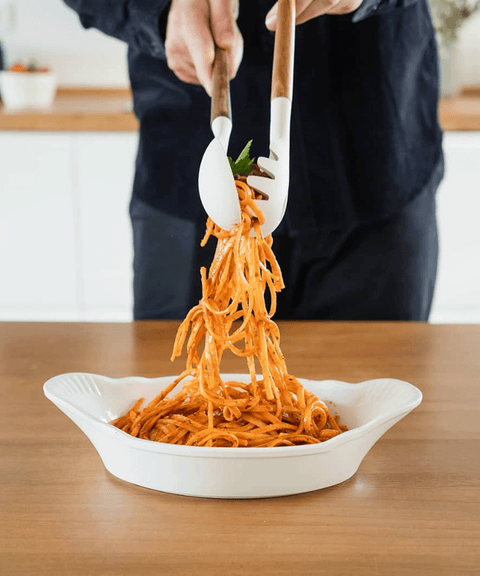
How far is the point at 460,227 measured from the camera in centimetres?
247

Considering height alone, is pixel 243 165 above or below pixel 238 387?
above

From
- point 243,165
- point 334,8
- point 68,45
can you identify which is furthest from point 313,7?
point 68,45

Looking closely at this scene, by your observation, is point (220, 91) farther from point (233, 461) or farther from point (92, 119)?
point (92, 119)

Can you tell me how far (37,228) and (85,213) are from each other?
6.1 inches

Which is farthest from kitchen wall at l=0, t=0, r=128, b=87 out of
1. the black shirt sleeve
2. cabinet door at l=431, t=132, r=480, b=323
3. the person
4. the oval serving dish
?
the oval serving dish

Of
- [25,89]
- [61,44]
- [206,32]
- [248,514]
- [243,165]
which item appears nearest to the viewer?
[248,514]

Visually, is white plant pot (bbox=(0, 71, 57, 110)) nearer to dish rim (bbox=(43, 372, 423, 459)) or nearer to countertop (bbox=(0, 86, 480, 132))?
countertop (bbox=(0, 86, 480, 132))

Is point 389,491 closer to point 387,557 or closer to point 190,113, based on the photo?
point 387,557

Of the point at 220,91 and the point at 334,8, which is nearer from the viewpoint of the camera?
the point at 220,91

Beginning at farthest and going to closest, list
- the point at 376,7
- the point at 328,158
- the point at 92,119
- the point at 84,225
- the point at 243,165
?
the point at 84,225 < the point at 92,119 < the point at 328,158 < the point at 376,7 < the point at 243,165

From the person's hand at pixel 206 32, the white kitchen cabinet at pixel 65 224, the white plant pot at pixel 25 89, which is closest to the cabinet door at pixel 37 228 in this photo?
the white kitchen cabinet at pixel 65 224

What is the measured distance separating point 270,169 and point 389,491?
0.28 meters

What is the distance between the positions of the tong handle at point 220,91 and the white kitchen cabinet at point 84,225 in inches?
63.2

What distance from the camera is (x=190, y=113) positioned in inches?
51.0
